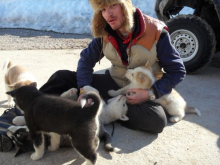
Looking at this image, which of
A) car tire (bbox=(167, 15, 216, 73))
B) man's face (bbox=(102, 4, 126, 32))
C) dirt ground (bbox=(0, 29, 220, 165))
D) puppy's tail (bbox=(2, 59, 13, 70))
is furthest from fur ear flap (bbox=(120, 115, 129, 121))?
car tire (bbox=(167, 15, 216, 73))

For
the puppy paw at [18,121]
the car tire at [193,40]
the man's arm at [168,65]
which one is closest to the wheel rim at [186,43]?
the car tire at [193,40]

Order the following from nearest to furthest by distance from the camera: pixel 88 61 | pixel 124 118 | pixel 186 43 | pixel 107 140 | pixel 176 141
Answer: pixel 107 140 → pixel 176 141 → pixel 124 118 → pixel 88 61 → pixel 186 43

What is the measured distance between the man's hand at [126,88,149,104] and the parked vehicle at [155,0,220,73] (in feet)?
7.15

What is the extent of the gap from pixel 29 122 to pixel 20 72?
170 centimetres

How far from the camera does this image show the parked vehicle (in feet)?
16.3

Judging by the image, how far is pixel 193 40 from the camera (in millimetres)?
5176

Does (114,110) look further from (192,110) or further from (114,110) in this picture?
(192,110)

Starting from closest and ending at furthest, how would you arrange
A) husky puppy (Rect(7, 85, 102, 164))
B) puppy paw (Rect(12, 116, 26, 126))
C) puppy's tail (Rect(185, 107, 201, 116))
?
husky puppy (Rect(7, 85, 102, 164)) < puppy paw (Rect(12, 116, 26, 126)) < puppy's tail (Rect(185, 107, 201, 116))

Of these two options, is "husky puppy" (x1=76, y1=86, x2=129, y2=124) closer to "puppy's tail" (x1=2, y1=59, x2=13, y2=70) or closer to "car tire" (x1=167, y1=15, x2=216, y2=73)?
"puppy's tail" (x1=2, y1=59, x2=13, y2=70)

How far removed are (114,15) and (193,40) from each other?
8.47ft

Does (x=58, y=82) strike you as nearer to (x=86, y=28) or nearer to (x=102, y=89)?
(x=102, y=89)

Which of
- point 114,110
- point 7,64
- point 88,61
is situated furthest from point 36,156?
point 7,64

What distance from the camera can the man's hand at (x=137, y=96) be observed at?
334 centimetres

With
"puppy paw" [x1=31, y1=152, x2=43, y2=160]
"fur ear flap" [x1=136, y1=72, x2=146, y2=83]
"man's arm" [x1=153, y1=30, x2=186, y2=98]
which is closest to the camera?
"puppy paw" [x1=31, y1=152, x2=43, y2=160]
